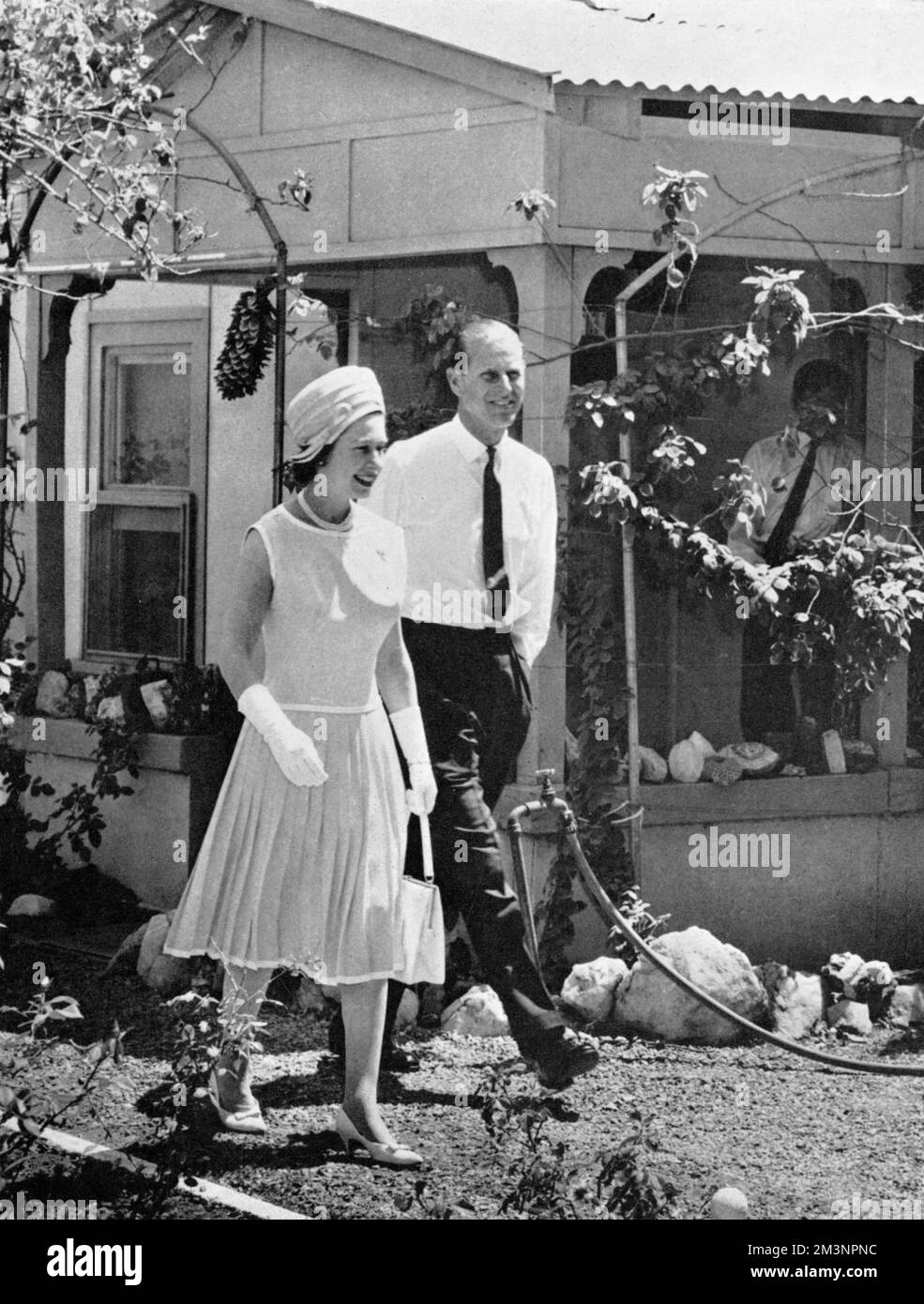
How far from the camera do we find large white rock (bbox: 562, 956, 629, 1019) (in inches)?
283

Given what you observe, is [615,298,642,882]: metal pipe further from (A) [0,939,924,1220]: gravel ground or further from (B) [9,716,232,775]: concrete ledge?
(B) [9,716,232,775]: concrete ledge

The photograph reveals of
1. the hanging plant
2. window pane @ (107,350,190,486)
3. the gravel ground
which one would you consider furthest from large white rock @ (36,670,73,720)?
the hanging plant

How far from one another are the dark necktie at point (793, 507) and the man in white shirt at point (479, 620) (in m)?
1.21

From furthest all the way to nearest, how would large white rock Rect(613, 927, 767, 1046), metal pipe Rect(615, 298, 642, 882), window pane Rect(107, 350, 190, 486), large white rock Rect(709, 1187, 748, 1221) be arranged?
window pane Rect(107, 350, 190, 486), metal pipe Rect(615, 298, 642, 882), large white rock Rect(613, 927, 767, 1046), large white rock Rect(709, 1187, 748, 1221)

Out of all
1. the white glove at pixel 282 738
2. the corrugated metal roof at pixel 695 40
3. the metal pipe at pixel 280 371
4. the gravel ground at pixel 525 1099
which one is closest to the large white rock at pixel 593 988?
the gravel ground at pixel 525 1099

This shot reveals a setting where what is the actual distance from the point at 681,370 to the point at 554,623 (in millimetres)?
1081

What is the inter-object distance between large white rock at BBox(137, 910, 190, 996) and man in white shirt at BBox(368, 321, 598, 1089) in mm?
1336

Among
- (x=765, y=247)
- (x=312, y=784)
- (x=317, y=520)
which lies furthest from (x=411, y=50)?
(x=312, y=784)

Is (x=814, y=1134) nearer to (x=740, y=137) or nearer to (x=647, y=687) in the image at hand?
(x=647, y=687)

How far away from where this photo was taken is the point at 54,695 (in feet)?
28.8

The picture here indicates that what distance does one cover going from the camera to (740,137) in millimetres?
7492

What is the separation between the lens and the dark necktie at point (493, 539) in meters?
6.81
